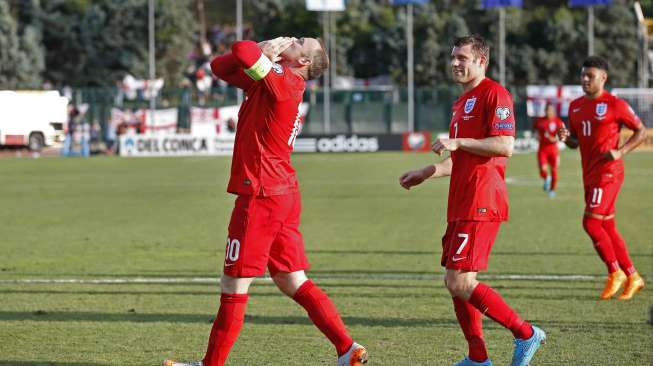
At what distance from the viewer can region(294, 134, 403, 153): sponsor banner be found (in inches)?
2004

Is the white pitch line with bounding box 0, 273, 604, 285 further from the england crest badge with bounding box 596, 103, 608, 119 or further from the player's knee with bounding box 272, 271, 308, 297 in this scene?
the player's knee with bounding box 272, 271, 308, 297

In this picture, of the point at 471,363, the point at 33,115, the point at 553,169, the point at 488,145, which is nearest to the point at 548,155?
the point at 553,169

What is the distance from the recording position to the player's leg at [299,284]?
6809 millimetres

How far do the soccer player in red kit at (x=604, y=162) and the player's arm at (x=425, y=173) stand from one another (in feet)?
12.5

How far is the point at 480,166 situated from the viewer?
22.9ft

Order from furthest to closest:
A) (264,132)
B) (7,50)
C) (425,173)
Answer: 1. (7,50)
2. (425,173)
3. (264,132)

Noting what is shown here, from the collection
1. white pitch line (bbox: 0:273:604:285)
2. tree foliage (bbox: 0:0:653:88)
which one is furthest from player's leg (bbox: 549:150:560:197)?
tree foliage (bbox: 0:0:653:88)

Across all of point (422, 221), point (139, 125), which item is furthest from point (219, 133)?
point (422, 221)

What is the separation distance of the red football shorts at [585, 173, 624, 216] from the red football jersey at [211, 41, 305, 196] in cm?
484

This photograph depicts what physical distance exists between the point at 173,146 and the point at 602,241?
4102 cm

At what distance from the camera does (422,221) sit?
1983 centimetres

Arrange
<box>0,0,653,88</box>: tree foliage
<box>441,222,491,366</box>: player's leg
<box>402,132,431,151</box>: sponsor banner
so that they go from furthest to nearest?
<box>0,0,653,88</box>: tree foliage
<box>402,132,431,151</box>: sponsor banner
<box>441,222,491,366</box>: player's leg

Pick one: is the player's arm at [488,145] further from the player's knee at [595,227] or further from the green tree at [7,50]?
the green tree at [7,50]

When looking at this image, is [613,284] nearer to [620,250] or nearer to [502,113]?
[620,250]
